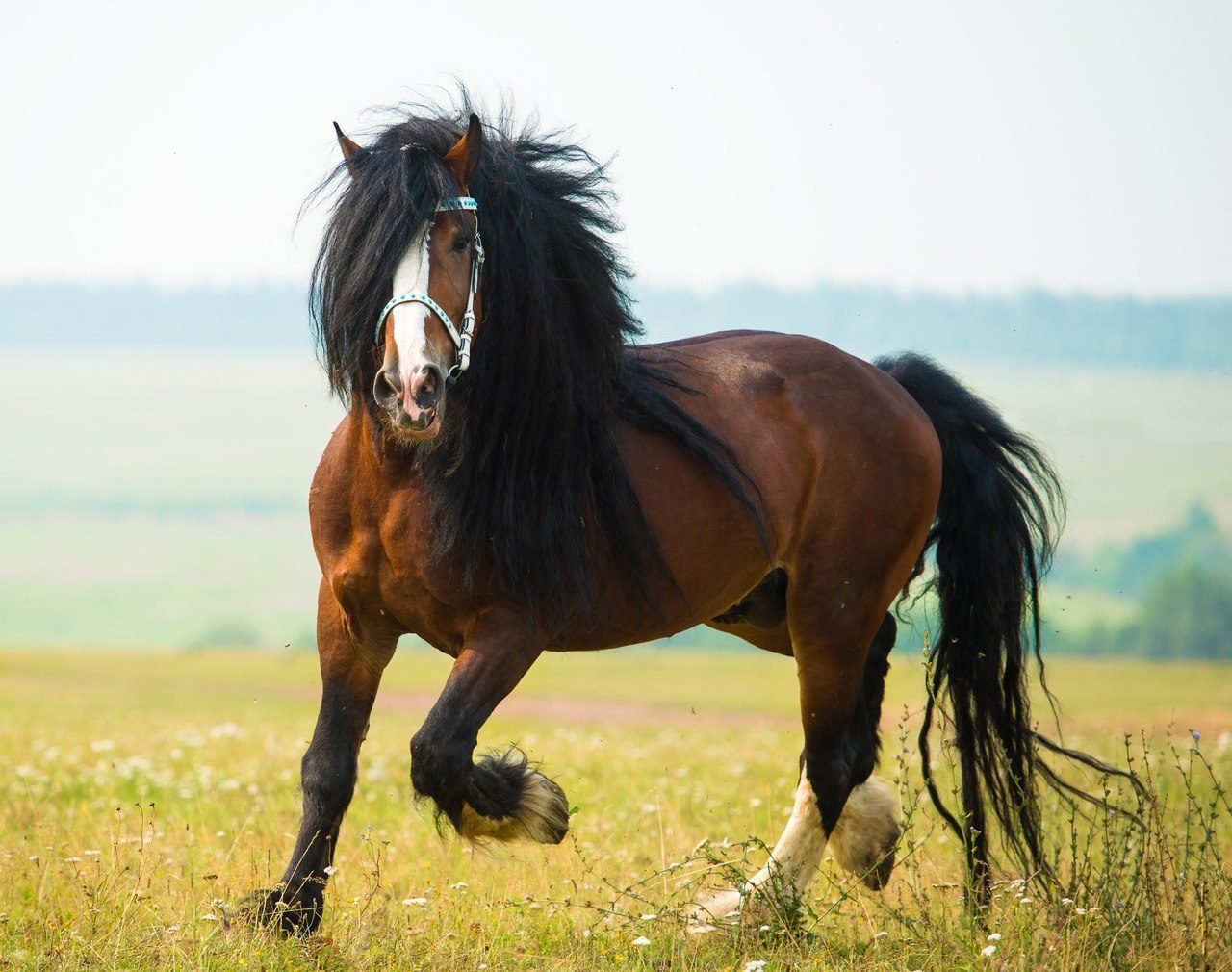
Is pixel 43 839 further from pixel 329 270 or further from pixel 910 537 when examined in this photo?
pixel 910 537

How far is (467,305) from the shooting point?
4703 mm

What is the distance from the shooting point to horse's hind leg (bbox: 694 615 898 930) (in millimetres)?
6230

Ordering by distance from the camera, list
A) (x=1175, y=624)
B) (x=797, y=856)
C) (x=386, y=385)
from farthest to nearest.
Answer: (x=1175, y=624) < (x=797, y=856) < (x=386, y=385)

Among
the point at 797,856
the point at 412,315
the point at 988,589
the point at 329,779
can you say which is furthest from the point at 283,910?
the point at 988,589

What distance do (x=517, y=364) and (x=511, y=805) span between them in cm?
164

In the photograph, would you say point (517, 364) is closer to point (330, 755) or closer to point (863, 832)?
point (330, 755)

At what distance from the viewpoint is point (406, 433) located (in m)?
4.27

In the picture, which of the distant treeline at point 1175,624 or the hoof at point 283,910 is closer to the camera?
the hoof at point 283,910

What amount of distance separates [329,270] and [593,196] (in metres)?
1.26

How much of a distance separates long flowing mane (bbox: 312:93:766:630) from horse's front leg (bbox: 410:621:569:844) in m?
0.20

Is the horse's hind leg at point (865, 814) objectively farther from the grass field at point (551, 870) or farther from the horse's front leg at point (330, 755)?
the horse's front leg at point (330, 755)

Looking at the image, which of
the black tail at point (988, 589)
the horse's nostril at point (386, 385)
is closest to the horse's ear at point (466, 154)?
the horse's nostril at point (386, 385)

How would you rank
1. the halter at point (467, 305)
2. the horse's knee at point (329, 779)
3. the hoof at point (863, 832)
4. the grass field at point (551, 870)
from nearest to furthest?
the halter at point (467, 305) < the grass field at point (551, 870) < the horse's knee at point (329, 779) < the hoof at point (863, 832)

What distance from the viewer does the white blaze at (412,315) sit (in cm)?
428
